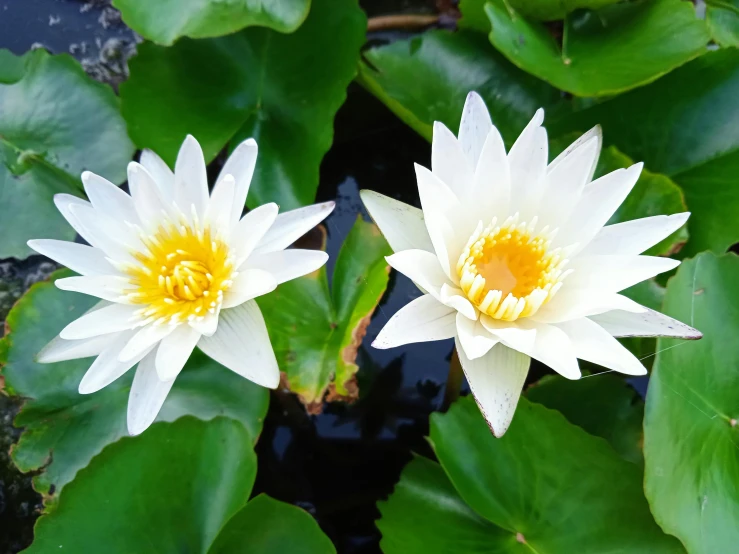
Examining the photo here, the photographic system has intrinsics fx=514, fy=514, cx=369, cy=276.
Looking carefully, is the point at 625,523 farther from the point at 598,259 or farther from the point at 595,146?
the point at 595,146

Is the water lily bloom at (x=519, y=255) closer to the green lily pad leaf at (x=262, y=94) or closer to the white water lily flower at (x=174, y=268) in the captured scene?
the white water lily flower at (x=174, y=268)

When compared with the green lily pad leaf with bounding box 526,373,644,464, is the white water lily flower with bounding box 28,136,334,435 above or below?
above

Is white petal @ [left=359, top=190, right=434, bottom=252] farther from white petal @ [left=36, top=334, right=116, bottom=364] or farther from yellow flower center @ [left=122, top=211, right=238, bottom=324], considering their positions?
white petal @ [left=36, top=334, right=116, bottom=364]

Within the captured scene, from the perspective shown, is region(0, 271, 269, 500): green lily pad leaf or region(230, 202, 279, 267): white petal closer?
region(230, 202, 279, 267): white petal

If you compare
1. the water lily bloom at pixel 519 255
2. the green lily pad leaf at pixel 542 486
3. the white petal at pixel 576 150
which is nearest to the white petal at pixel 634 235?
the water lily bloom at pixel 519 255

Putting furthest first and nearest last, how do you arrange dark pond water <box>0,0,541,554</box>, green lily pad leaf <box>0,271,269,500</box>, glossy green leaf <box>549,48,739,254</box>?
dark pond water <box>0,0,541,554</box>
glossy green leaf <box>549,48,739,254</box>
green lily pad leaf <box>0,271,269,500</box>

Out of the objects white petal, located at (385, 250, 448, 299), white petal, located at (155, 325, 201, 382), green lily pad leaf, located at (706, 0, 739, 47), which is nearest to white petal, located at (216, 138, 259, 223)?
white petal, located at (155, 325, 201, 382)

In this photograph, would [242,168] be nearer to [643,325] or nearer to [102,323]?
[102,323]

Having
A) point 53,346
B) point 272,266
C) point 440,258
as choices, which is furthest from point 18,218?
point 440,258
